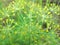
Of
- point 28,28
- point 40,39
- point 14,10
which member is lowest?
point 40,39

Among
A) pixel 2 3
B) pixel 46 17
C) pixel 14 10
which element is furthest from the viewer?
pixel 2 3

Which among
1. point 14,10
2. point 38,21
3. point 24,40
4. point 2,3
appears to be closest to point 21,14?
point 14,10

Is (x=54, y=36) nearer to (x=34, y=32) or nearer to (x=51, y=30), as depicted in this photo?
(x=51, y=30)

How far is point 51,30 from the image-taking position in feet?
7.07

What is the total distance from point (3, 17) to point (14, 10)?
149 millimetres

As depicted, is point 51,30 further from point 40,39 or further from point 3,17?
point 3,17

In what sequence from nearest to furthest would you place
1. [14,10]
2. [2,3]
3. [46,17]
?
[46,17] → [14,10] → [2,3]

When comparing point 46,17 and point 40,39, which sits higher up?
point 46,17

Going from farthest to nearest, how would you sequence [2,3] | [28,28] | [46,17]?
[2,3]
[46,17]
[28,28]

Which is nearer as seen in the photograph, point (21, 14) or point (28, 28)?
point (28, 28)

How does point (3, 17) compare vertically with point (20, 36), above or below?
above

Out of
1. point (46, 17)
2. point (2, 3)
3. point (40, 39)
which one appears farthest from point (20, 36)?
point (2, 3)

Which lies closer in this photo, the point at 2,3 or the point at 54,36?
Answer: the point at 54,36

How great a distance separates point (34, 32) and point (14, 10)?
16.0 inches
